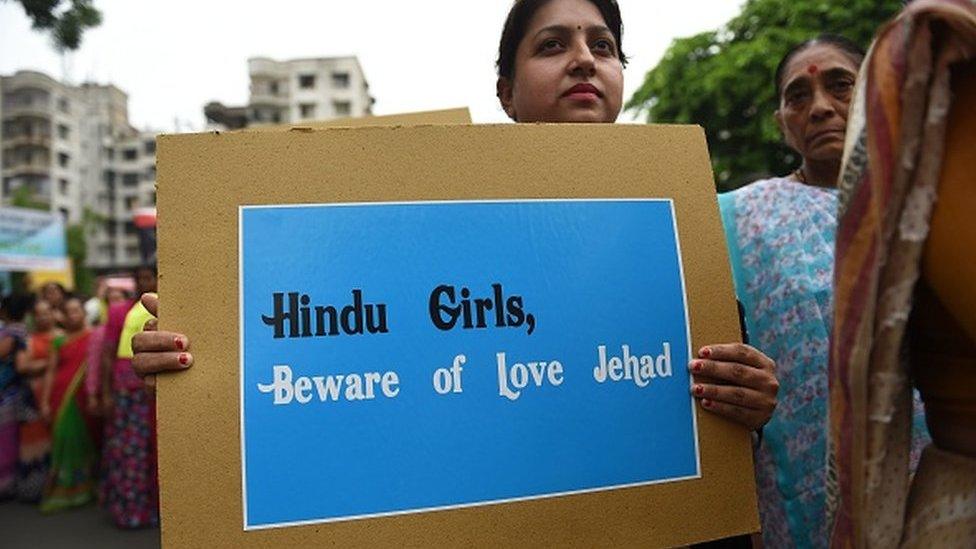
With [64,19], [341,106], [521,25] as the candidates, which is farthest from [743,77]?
[341,106]

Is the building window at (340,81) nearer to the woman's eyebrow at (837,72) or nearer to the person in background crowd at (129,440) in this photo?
the person in background crowd at (129,440)

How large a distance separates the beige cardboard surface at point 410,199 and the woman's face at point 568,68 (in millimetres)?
193

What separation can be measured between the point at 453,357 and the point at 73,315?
5.07m

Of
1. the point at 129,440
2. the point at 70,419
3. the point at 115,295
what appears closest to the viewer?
the point at 129,440

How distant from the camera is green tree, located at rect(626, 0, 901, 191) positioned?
8.82m

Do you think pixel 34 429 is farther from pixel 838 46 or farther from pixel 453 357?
pixel 838 46

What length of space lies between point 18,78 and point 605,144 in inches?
Answer: 2133

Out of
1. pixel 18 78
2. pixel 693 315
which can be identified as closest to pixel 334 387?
pixel 693 315

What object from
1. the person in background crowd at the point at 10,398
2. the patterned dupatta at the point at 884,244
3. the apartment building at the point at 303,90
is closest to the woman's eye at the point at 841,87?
the patterned dupatta at the point at 884,244

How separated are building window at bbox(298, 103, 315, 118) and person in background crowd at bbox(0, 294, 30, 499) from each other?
44328 millimetres

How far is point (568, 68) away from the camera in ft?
3.84

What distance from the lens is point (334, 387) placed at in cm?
83

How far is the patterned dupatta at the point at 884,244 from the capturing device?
0.55 meters

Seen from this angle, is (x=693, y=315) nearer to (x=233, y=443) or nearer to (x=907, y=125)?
(x=907, y=125)
